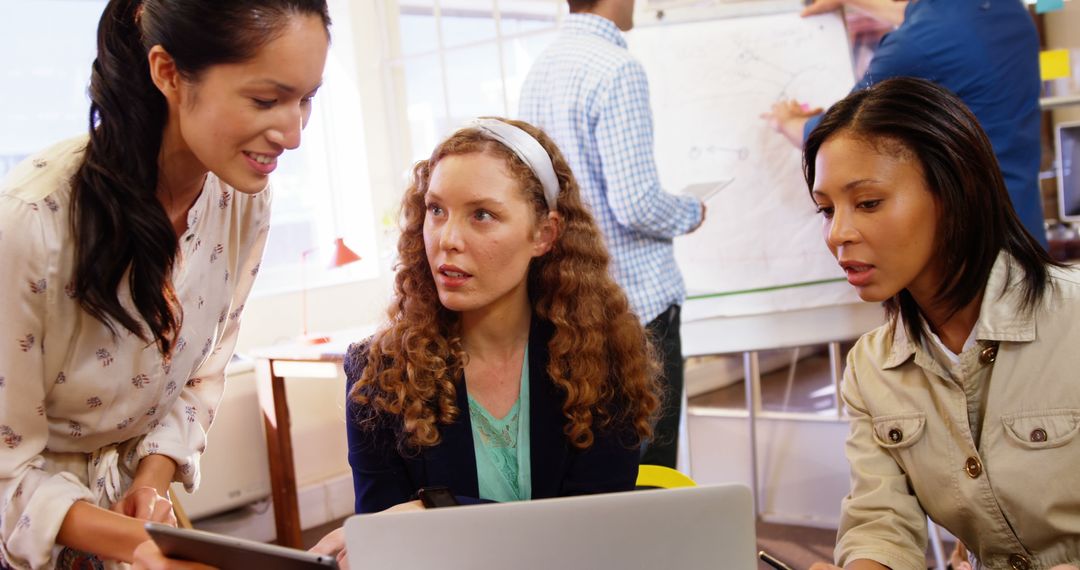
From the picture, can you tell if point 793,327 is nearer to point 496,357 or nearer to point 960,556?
point 960,556

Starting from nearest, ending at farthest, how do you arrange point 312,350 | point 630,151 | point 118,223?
point 118,223 < point 630,151 < point 312,350

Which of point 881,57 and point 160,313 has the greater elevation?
point 881,57

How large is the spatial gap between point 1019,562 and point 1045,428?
0.18 m

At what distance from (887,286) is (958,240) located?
11 cm

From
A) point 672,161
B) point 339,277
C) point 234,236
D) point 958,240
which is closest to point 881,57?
point 672,161

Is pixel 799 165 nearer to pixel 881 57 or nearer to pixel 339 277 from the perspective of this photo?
pixel 881 57

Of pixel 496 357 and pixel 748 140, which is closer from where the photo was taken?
pixel 496 357

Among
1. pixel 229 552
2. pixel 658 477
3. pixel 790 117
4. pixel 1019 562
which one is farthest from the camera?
pixel 790 117

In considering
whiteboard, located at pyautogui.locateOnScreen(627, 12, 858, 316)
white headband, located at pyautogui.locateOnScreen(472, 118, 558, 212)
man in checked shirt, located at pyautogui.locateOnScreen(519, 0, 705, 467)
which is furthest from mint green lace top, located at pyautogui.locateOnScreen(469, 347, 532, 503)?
whiteboard, located at pyautogui.locateOnScreen(627, 12, 858, 316)

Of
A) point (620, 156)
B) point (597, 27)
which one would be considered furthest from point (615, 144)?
point (597, 27)

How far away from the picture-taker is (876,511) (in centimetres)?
129

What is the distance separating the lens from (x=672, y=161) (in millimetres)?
2846

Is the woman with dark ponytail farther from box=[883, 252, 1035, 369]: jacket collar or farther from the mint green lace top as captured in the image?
box=[883, 252, 1035, 369]: jacket collar

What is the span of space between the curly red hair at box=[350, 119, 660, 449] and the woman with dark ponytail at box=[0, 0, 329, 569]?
0.33m
